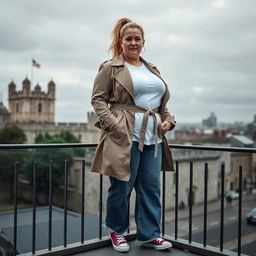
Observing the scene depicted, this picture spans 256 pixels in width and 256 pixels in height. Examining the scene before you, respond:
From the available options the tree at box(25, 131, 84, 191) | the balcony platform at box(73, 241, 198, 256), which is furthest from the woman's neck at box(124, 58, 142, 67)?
the tree at box(25, 131, 84, 191)

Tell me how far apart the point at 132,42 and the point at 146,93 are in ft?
1.30

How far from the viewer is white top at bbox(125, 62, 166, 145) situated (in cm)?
262

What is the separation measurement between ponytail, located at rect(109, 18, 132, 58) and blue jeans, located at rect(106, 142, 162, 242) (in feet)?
2.54

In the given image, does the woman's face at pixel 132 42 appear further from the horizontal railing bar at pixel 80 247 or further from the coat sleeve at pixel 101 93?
the horizontal railing bar at pixel 80 247

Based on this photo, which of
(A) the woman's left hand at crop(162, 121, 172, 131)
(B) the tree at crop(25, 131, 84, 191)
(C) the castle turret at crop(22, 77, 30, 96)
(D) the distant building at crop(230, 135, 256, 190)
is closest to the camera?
(A) the woman's left hand at crop(162, 121, 172, 131)

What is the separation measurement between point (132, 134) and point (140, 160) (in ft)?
0.87

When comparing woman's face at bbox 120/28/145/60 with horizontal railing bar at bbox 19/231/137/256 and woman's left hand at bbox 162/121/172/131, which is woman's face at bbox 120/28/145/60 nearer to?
woman's left hand at bbox 162/121/172/131

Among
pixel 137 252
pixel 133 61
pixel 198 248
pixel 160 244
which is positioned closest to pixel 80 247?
pixel 137 252

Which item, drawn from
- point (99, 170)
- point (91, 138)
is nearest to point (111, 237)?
point (99, 170)

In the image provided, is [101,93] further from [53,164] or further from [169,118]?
[53,164]

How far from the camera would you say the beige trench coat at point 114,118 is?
8.28ft

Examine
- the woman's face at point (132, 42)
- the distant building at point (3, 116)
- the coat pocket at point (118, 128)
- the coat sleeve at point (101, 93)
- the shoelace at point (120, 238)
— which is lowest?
the shoelace at point (120, 238)

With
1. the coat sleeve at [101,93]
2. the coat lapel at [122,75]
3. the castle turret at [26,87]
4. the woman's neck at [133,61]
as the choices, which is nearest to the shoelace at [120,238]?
the coat sleeve at [101,93]

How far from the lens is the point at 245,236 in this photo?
35406mm
